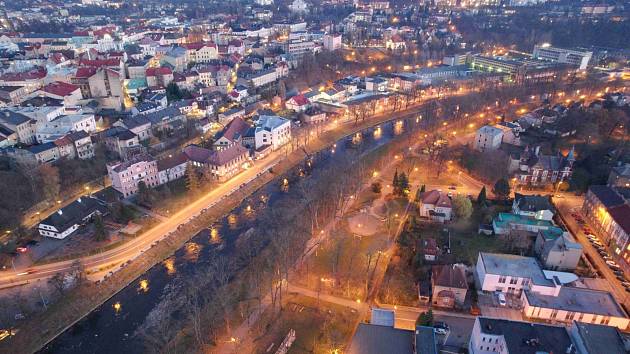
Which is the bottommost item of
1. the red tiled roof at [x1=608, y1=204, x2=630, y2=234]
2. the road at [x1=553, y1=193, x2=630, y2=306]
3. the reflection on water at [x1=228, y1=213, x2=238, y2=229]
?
the reflection on water at [x1=228, y1=213, x2=238, y2=229]

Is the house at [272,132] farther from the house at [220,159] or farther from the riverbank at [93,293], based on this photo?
the riverbank at [93,293]

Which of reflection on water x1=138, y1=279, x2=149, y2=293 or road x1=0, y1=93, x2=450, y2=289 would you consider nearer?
road x1=0, y1=93, x2=450, y2=289

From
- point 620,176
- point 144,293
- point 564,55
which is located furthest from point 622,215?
point 564,55

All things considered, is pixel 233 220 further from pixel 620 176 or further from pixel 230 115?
pixel 620 176

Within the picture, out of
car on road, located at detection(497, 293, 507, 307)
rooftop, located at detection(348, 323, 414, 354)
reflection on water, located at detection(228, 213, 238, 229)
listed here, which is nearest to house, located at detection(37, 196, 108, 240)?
reflection on water, located at detection(228, 213, 238, 229)

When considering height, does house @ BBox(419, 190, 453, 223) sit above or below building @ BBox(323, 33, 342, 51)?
below

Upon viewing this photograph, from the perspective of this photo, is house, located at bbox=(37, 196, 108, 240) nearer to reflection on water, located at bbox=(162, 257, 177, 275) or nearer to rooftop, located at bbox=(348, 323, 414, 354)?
reflection on water, located at bbox=(162, 257, 177, 275)

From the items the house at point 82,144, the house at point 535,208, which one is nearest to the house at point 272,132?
the house at point 82,144
